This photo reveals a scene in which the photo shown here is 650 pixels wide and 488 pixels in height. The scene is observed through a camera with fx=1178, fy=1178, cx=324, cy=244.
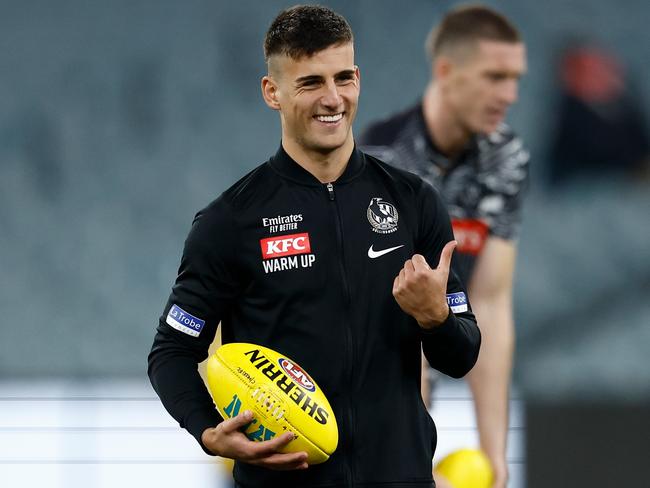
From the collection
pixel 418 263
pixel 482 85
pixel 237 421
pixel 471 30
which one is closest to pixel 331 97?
pixel 418 263

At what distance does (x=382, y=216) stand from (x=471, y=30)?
2.82 metres

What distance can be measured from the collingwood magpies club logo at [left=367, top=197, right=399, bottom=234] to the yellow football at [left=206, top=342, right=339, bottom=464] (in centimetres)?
30

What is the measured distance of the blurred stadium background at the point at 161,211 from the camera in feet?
18.4

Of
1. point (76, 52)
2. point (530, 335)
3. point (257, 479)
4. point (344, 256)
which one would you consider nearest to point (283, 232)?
point (344, 256)

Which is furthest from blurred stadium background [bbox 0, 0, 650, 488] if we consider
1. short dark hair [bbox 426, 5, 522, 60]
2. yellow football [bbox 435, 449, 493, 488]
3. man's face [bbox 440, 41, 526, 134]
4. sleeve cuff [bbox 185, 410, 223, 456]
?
A: sleeve cuff [bbox 185, 410, 223, 456]

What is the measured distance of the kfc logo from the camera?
2189 millimetres

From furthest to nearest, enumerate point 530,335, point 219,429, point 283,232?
1. point 530,335
2. point 283,232
3. point 219,429

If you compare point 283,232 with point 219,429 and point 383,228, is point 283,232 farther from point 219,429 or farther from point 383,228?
point 219,429

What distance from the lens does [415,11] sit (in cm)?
580

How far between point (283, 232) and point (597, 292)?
12.3 ft

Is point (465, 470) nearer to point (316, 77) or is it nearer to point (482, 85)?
point (482, 85)

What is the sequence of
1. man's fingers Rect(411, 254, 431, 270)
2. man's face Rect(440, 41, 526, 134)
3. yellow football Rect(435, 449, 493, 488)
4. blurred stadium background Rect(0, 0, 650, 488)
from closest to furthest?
man's fingers Rect(411, 254, 431, 270) → yellow football Rect(435, 449, 493, 488) → man's face Rect(440, 41, 526, 134) → blurred stadium background Rect(0, 0, 650, 488)

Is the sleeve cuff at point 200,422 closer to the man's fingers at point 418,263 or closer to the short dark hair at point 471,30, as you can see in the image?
the man's fingers at point 418,263

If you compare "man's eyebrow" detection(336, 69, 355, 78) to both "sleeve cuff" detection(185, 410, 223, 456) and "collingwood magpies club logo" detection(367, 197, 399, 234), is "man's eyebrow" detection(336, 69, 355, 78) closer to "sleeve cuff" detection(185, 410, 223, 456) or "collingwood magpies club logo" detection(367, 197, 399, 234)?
"collingwood magpies club logo" detection(367, 197, 399, 234)
